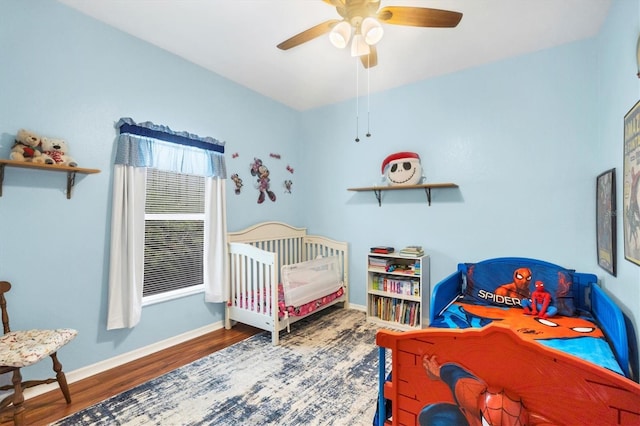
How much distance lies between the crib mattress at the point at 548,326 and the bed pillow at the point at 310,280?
1.32 m

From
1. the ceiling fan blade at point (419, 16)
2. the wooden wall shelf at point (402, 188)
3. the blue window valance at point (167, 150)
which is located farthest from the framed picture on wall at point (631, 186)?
the blue window valance at point (167, 150)

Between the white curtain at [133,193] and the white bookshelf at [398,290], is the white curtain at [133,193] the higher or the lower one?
the higher one

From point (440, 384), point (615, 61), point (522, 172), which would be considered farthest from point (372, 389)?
point (615, 61)

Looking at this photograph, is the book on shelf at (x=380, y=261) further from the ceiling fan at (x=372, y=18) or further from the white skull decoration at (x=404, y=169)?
the ceiling fan at (x=372, y=18)

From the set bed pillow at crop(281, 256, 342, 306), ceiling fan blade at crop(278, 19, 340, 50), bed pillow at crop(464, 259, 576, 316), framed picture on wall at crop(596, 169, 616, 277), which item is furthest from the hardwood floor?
framed picture on wall at crop(596, 169, 616, 277)

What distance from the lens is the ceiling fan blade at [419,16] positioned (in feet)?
5.41

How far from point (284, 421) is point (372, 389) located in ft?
2.12

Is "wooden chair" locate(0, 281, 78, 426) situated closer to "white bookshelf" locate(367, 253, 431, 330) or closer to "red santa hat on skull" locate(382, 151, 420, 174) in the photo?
"white bookshelf" locate(367, 253, 431, 330)

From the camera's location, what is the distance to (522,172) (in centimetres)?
276

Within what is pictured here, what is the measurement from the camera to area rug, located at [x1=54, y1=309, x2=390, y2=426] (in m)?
1.74

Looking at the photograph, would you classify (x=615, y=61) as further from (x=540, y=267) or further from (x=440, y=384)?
(x=440, y=384)

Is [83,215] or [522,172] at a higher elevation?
[522,172]

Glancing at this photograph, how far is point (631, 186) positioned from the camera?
156 centimetres

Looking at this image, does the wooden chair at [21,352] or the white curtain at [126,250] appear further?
the white curtain at [126,250]
